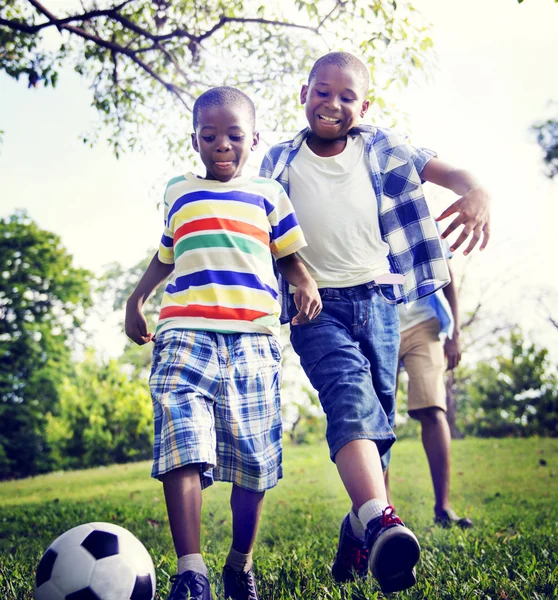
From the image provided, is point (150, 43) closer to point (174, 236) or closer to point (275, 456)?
point (174, 236)

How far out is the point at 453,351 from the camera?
425 centimetres

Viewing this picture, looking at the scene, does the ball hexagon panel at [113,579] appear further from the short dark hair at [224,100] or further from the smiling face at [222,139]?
the short dark hair at [224,100]

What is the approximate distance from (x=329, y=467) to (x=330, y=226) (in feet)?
19.0

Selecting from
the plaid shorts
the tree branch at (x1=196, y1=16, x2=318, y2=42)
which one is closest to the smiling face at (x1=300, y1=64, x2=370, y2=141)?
the plaid shorts

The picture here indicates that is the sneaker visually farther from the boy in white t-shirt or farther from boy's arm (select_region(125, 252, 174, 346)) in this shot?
boy's arm (select_region(125, 252, 174, 346))

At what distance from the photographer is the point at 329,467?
8.03m

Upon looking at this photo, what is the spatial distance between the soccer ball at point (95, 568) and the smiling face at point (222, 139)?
1.38 meters

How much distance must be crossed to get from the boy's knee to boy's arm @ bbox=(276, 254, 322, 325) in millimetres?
1735

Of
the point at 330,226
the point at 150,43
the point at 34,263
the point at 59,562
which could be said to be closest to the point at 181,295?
the point at 330,226

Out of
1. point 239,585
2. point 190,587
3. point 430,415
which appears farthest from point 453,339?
point 190,587

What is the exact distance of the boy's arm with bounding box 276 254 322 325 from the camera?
2.46 m

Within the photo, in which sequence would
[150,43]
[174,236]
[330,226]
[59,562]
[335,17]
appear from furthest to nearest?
[150,43]
[335,17]
[330,226]
[174,236]
[59,562]

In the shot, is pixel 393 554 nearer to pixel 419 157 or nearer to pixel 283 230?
pixel 283 230

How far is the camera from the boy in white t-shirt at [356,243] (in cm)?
248
